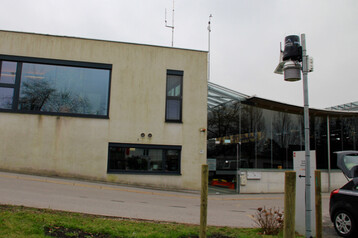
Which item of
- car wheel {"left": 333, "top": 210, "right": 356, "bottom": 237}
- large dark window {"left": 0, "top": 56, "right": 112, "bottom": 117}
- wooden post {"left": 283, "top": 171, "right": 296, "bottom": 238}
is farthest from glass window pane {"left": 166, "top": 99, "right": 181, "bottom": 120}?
wooden post {"left": 283, "top": 171, "right": 296, "bottom": 238}

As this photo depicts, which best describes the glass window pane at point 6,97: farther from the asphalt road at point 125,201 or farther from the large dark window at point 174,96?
the large dark window at point 174,96

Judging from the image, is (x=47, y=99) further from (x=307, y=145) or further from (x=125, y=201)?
(x=307, y=145)

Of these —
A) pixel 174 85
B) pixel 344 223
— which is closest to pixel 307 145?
pixel 344 223

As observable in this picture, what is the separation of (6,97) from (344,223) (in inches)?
569

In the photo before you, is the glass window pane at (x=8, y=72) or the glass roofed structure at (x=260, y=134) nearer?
the glass window pane at (x=8, y=72)

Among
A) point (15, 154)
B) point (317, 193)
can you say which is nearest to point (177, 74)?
point (15, 154)

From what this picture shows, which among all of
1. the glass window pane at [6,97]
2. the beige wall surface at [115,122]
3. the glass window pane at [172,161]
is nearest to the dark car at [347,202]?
the beige wall surface at [115,122]

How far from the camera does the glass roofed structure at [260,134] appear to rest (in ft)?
55.4

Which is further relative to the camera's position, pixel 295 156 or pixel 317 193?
pixel 295 156

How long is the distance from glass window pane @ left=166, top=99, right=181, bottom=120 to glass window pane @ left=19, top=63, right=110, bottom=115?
3.05 metres

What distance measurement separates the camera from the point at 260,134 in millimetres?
17469

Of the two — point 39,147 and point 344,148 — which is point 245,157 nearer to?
point 344,148

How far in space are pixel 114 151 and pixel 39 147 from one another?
3377mm

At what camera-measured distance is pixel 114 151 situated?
14781 mm
